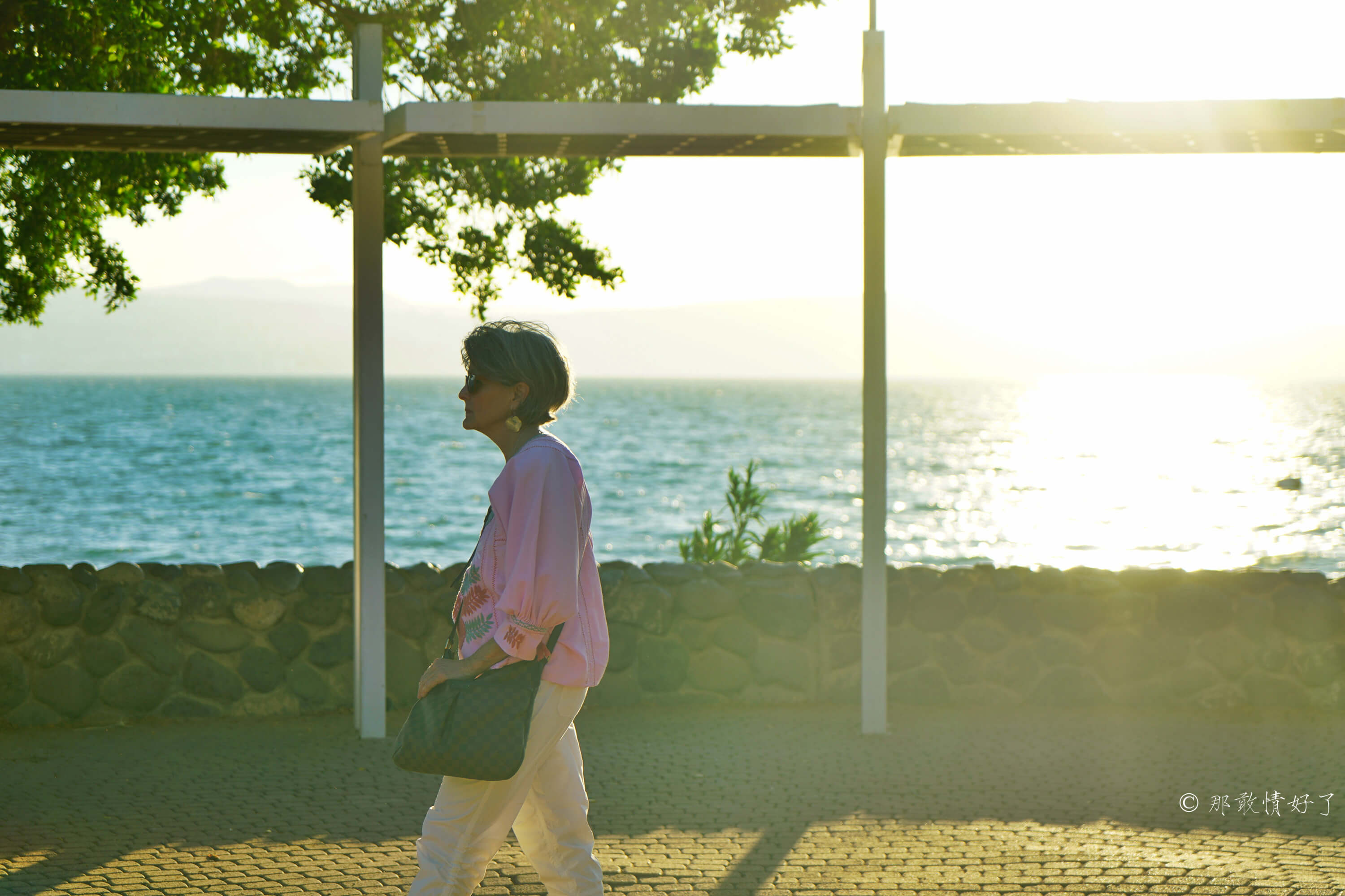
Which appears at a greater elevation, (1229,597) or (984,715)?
(1229,597)

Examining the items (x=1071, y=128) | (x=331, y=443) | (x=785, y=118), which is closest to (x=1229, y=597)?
(x=1071, y=128)

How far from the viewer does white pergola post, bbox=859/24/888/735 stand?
5.84 meters

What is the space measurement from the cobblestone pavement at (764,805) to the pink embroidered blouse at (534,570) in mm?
1475

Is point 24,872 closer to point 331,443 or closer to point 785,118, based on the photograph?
point 785,118

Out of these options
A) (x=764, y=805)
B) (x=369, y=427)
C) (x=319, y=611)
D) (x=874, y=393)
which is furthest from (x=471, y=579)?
(x=319, y=611)

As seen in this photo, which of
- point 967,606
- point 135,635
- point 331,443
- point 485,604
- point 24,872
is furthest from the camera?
point 331,443

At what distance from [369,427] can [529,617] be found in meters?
3.36

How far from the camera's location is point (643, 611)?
679 centimetres

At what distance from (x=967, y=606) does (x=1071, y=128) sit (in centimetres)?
250

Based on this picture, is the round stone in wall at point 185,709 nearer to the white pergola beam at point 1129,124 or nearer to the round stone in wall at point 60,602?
the round stone in wall at point 60,602

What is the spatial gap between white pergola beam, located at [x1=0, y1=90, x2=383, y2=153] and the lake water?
26.9 feet

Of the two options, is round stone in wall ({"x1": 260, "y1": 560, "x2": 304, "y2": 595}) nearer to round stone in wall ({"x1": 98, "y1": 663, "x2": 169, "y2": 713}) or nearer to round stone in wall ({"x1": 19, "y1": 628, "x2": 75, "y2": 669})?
round stone in wall ({"x1": 98, "y1": 663, "x2": 169, "y2": 713})

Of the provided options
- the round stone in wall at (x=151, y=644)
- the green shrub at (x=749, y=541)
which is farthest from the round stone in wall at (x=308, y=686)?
the green shrub at (x=749, y=541)

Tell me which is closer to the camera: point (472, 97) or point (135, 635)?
point (135, 635)
